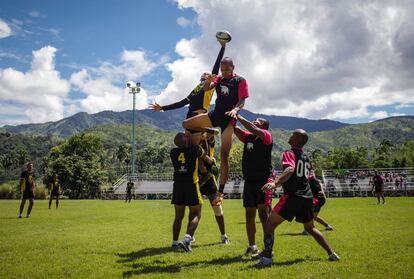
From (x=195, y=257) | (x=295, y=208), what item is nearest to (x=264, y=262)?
(x=295, y=208)

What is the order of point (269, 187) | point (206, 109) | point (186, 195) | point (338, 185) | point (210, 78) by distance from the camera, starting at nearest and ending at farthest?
point (269, 187)
point (210, 78)
point (186, 195)
point (206, 109)
point (338, 185)

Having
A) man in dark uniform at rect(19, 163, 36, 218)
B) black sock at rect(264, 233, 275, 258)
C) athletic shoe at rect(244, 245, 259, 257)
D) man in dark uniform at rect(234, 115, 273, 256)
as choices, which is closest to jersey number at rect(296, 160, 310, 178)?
man in dark uniform at rect(234, 115, 273, 256)

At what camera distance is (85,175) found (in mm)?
77562

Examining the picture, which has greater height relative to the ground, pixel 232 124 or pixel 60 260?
pixel 232 124

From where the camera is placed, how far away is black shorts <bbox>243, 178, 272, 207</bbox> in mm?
7168

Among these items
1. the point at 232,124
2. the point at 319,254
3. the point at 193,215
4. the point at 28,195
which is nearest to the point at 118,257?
the point at 193,215

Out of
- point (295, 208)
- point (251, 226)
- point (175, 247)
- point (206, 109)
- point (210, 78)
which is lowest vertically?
point (175, 247)

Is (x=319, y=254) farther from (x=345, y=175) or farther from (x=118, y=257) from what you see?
(x=345, y=175)

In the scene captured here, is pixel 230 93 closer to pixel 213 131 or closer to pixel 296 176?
pixel 213 131

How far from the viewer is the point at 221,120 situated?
24.4 feet

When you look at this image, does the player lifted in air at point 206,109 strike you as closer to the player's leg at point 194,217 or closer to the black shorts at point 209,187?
the black shorts at point 209,187

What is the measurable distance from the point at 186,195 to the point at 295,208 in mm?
2641

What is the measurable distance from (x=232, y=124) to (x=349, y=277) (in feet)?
12.2

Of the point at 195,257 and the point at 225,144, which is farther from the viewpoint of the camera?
the point at 225,144
